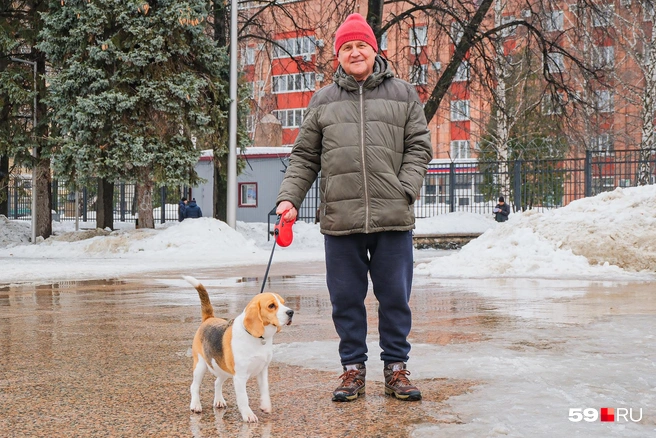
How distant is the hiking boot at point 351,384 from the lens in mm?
4863

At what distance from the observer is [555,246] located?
15.3 metres

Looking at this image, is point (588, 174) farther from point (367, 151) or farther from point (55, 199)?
point (367, 151)

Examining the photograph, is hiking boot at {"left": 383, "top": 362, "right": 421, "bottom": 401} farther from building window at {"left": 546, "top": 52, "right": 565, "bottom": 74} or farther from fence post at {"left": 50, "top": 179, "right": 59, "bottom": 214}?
fence post at {"left": 50, "top": 179, "right": 59, "bottom": 214}

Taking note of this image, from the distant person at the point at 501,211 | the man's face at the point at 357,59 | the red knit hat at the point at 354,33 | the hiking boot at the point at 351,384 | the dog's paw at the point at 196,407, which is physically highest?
the red knit hat at the point at 354,33

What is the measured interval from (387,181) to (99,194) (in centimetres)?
2396

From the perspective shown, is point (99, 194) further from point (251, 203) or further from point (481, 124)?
point (481, 124)

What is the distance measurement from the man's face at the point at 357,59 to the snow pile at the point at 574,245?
962cm

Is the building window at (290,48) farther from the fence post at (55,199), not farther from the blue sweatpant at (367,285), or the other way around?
the blue sweatpant at (367,285)

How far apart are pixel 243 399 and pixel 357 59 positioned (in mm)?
1973

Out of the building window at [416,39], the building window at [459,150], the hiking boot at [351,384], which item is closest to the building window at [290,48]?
the building window at [416,39]

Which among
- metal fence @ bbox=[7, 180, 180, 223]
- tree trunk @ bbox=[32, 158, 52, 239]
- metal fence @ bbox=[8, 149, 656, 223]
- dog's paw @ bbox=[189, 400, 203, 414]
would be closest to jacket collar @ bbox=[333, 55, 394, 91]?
dog's paw @ bbox=[189, 400, 203, 414]

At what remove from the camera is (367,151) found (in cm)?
500

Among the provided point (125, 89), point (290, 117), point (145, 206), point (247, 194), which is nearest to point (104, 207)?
point (145, 206)

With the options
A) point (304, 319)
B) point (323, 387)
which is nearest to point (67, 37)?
point (304, 319)
